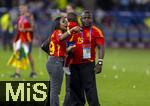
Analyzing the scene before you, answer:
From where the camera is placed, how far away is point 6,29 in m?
33.5

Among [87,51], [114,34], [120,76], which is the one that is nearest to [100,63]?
[87,51]

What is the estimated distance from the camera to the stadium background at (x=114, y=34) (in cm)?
2289

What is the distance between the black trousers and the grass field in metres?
1.61

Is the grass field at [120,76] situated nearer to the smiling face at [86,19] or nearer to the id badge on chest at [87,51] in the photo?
the id badge on chest at [87,51]

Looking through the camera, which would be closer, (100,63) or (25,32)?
(100,63)

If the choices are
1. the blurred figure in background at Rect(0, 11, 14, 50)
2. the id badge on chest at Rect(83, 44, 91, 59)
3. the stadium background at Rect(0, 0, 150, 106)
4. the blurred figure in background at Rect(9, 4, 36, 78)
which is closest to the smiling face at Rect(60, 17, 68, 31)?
the id badge on chest at Rect(83, 44, 91, 59)

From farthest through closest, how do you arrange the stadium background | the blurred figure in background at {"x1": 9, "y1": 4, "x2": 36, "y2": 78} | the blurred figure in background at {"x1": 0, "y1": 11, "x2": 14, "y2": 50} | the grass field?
the blurred figure in background at {"x1": 0, "y1": 11, "x2": 14, "y2": 50}
the stadium background
the blurred figure in background at {"x1": 9, "y1": 4, "x2": 36, "y2": 78}
the grass field

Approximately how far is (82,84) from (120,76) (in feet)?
26.4

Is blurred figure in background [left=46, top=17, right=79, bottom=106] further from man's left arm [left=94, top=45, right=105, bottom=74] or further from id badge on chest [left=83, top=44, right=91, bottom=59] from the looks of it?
man's left arm [left=94, top=45, right=105, bottom=74]

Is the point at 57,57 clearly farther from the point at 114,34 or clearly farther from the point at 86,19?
the point at 114,34

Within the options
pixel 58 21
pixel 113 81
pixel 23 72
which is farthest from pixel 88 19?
pixel 23 72

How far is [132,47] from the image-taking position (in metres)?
36.3

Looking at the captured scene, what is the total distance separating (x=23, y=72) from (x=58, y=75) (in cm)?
943

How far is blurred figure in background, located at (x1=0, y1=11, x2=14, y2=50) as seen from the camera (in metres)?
32.6
